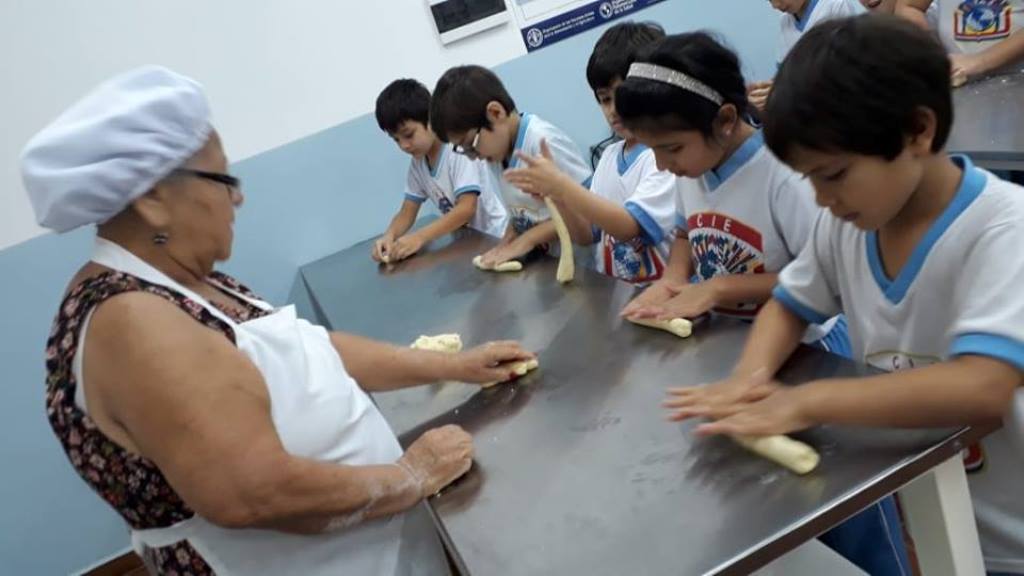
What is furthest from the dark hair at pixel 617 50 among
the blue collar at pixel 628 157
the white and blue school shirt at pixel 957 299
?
the white and blue school shirt at pixel 957 299

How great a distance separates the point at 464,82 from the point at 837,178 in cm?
121

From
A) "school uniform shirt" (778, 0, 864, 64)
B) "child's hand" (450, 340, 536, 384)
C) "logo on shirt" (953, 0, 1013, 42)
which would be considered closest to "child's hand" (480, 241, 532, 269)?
"child's hand" (450, 340, 536, 384)

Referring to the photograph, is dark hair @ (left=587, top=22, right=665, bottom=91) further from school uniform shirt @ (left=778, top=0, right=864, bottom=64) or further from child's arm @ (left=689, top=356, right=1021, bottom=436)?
child's arm @ (left=689, top=356, right=1021, bottom=436)

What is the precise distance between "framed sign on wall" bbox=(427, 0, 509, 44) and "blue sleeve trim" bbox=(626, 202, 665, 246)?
1.67 meters

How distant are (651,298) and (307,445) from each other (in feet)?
2.03

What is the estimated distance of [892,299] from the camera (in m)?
0.87

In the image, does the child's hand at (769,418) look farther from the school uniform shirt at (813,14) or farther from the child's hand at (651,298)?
the school uniform shirt at (813,14)

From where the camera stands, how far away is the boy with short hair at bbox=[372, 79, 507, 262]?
2344mm

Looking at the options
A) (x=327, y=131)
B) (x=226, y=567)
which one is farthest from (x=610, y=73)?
(x=327, y=131)

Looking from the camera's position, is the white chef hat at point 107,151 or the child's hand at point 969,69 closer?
the white chef hat at point 107,151

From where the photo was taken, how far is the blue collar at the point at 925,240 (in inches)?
31.3

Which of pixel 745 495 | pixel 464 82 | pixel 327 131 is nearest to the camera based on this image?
pixel 745 495

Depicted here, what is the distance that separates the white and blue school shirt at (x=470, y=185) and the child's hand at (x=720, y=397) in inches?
57.7

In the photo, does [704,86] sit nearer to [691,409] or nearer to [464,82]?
[691,409]
